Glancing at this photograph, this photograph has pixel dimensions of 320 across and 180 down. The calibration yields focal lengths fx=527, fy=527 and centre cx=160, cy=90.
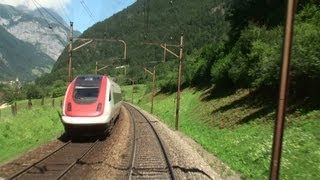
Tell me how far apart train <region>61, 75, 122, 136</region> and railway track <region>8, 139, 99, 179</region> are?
1.00 m

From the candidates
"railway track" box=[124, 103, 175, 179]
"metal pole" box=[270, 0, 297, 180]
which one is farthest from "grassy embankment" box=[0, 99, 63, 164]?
"metal pole" box=[270, 0, 297, 180]

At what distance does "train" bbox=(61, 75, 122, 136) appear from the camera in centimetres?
2520

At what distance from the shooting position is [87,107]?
2556cm

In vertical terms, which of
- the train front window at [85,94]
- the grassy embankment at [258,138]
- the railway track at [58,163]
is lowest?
the railway track at [58,163]

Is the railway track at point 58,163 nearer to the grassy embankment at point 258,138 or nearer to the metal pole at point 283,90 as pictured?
the grassy embankment at point 258,138

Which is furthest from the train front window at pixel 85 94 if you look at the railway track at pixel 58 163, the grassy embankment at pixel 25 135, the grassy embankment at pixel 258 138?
the grassy embankment at pixel 258 138

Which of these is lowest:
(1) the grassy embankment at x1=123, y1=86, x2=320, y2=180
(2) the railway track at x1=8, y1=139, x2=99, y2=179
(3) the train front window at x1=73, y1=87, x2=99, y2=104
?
(2) the railway track at x1=8, y1=139, x2=99, y2=179

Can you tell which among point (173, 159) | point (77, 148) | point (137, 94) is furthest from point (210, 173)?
point (137, 94)

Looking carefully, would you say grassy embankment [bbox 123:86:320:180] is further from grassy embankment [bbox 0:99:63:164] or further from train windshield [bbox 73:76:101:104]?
grassy embankment [bbox 0:99:63:164]

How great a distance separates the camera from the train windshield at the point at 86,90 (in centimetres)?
2589

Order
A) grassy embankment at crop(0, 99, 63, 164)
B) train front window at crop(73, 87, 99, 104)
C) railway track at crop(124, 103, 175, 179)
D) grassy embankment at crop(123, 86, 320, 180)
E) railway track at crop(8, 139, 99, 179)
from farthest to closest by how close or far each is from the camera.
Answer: train front window at crop(73, 87, 99, 104)
grassy embankment at crop(0, 99, 63, 164)
grassy embankment at crop(123, 86, 320, 180)
railway track at crop(124, 103, 175, 179)
railway track at crop(8, 139, 99, 179)

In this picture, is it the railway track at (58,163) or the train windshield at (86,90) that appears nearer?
the railway track at (58,163)

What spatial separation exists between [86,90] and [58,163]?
8477 mm

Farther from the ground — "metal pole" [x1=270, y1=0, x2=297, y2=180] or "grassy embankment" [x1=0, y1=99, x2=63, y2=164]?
"metal pole" [x1=270, y1=0, x2=297, y2=180]
